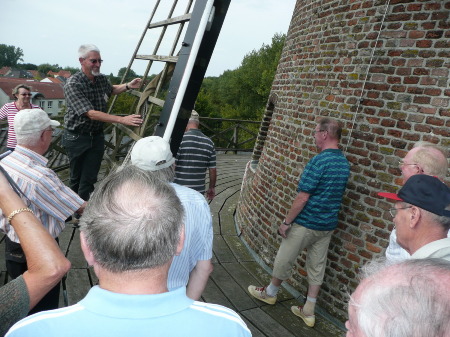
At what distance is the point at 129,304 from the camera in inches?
32.5

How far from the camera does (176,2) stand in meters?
2.49

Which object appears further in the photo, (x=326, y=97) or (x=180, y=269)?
(x=326, y=97)

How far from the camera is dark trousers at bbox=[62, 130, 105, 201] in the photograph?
12.0 feet

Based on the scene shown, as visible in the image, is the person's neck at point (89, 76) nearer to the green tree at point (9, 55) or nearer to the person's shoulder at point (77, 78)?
the person's shoulder at point (77, 78)

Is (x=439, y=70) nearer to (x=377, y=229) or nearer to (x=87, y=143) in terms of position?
(x=377, y=229)

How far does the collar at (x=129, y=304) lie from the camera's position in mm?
817

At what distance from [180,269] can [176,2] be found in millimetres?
1955

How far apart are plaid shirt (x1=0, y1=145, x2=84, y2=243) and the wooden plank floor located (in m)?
1.22

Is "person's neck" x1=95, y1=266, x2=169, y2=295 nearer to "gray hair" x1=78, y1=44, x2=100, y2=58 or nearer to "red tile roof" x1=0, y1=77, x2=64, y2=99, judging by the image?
"gray hair" x1=78, y1=44, x2=100, y2=58

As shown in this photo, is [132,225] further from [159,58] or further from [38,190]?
[159,58]

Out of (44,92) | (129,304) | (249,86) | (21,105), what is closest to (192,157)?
(21,105)

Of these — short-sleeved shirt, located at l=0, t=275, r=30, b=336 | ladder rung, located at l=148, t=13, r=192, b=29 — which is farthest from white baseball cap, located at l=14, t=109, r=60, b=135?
short-sleeved shirt, located at l=0, t=275, r=30, b=336

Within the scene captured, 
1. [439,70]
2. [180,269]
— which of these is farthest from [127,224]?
[439,70]

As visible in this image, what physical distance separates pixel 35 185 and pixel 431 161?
255 cm
